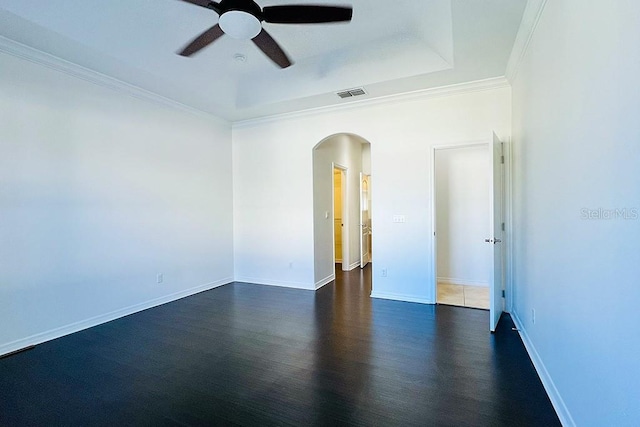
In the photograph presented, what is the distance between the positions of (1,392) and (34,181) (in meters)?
1.87

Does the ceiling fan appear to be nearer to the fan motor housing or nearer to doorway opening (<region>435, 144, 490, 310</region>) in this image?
the fan motor housing

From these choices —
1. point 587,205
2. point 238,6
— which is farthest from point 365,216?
point 587,205

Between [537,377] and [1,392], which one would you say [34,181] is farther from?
[537,377]

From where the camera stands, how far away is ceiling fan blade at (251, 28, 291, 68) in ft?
8.23

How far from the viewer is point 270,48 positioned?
2686mm

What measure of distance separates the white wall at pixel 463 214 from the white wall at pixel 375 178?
1.08 metres

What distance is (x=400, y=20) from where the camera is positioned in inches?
117

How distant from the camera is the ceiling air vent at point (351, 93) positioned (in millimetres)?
3992

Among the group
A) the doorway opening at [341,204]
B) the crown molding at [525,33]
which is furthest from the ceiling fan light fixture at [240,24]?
the doorway opening at [341,204]

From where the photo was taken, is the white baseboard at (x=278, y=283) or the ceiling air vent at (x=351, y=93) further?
the white baseboard at (x=278, y=283)

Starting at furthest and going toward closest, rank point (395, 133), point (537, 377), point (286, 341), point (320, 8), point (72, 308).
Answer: point (395, 133) < point (72, 308) < point (286, 341) < point (537, 377) < point (320, 8)

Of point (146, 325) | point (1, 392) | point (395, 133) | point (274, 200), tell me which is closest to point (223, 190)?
point (274, 200)

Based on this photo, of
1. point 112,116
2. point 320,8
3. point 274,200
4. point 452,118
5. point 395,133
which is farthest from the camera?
point 274,200

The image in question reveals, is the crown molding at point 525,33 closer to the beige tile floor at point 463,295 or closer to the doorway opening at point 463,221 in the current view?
the doorway opening at point 463,221
